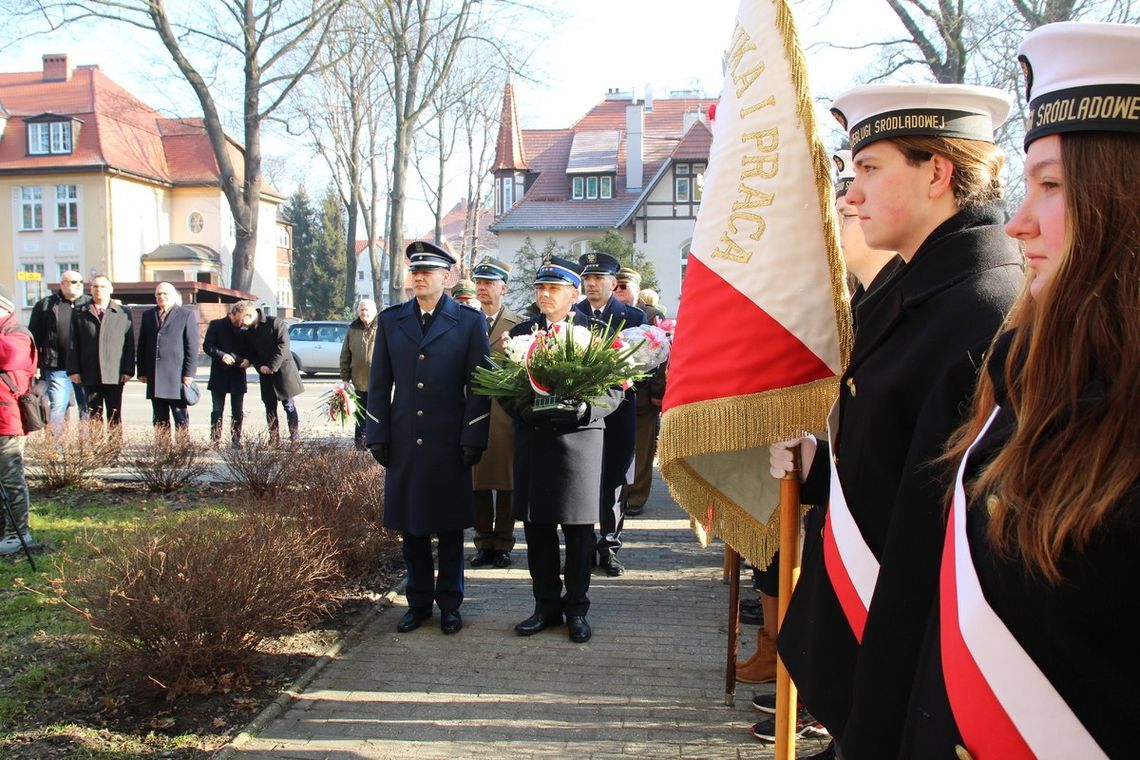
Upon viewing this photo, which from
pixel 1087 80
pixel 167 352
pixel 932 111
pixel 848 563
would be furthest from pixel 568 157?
pixel 1087 80

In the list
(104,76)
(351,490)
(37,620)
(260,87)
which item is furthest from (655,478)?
(104,76)

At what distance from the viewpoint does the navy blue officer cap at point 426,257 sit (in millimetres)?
5449

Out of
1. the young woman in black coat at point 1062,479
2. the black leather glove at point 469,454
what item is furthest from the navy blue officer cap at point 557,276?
the young woman in black coat at point 1062,479

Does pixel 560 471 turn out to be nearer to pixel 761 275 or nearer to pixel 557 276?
pixel 557 276

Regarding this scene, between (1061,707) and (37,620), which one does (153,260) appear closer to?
(37,620)

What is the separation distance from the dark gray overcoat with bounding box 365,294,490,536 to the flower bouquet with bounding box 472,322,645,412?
435 millimetres

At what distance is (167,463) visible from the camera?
29.4 ft

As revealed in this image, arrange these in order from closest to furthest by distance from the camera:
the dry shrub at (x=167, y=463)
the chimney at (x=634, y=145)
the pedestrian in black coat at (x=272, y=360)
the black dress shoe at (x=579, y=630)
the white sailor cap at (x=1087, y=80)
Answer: the white sailor cap at (x=1087, y=80) < the black dress shoe at (x=579, y=630) < the dry shrub at (x=167, y=463) < the pedestrian in black coat at (x=272, y=360) < the chimney at (x=634, y=145)

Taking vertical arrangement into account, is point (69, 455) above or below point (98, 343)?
below

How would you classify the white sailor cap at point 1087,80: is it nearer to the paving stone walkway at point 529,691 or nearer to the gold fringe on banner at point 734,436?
the gold fringe on banner at point 734,436

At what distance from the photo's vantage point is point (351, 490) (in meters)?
6.79

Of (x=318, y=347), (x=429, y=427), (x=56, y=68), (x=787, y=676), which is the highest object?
(x=56, y=68)

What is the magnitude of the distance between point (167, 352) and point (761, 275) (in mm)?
9608

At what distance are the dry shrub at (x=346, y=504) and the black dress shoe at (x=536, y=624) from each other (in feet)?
4.23
